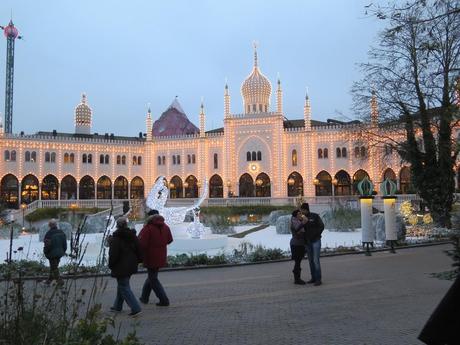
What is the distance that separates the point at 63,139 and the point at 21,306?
208ft

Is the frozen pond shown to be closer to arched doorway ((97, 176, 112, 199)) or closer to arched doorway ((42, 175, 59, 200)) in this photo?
arched doorway ((42, 175, 59, 200))

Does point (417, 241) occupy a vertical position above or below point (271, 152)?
below

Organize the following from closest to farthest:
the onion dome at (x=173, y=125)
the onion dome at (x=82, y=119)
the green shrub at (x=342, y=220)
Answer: the green shrub at (x=342, y=220) → the onion dome at (x=82, y=119) → the onion dome at (x=173, y=125)

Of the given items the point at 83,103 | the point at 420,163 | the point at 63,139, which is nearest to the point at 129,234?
the point at 420,163

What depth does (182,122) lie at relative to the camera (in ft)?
276

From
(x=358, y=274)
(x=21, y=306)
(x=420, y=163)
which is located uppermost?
(x=420, y=163)

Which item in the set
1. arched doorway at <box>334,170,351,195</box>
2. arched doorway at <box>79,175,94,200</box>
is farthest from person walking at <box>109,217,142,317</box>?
arched doorway at <box>79,175,94,200</box>

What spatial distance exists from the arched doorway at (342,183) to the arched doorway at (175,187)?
21969 millimetres

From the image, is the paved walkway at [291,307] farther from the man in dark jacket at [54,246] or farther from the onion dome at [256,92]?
the onion dome at [256,92]

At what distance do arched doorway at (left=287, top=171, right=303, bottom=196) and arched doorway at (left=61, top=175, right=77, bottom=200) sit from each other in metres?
29.7

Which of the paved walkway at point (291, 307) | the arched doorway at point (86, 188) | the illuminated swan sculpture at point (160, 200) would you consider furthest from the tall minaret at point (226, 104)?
the paved walkway at point (291, 307)

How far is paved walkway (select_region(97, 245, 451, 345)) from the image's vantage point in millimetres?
7742

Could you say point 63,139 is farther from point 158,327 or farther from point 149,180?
point 158,327

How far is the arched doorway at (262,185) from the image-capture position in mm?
64500
